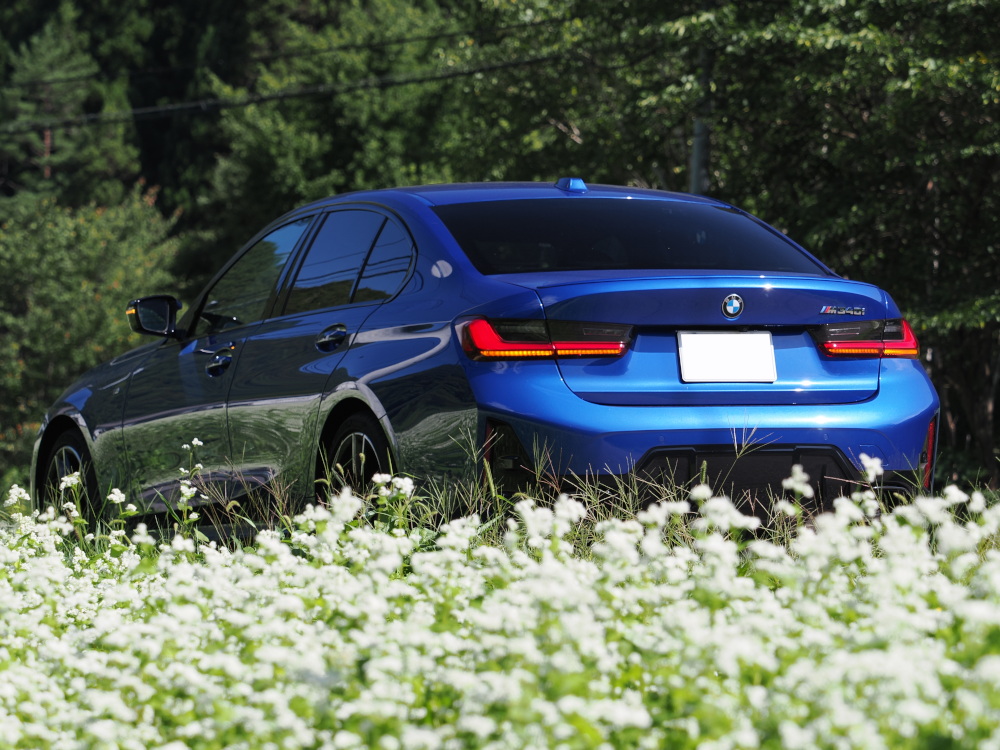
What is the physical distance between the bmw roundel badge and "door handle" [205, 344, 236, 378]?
89.1 inches

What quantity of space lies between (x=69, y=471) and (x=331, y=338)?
2.49 metres

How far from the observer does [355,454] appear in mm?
4168

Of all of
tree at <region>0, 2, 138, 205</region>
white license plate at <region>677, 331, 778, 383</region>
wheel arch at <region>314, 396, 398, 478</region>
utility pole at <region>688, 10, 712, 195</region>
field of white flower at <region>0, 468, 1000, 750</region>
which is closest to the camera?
field of white flower at <region>0, 468, 1000, 750</region>

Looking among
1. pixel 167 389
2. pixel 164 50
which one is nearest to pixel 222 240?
pixel 164 50

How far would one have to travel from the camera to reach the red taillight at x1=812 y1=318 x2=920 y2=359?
12.7 ft

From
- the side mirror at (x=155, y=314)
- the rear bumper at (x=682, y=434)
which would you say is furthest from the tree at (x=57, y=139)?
the rear bumper at (x=682, y=434)

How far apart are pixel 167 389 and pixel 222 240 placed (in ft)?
142

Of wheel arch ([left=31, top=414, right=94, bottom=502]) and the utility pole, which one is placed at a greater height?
the utility pole

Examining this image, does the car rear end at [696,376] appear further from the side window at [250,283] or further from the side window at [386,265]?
the side window at [250,283]

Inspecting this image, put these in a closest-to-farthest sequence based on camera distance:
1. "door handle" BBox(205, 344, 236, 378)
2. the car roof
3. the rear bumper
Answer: the rear bumper
the car roof
"door handle" BBox(205, 344, 236, 378)

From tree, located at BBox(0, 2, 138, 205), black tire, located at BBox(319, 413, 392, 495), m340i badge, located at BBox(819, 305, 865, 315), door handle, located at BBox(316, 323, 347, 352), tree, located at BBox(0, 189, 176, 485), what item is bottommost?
tree, located at BBox(0, 189, 176, 485)

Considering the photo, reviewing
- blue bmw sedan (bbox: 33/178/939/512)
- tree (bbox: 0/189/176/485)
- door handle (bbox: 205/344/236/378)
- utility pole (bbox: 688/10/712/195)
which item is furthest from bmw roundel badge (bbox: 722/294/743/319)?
tree (bbox: 0/189/176/485)

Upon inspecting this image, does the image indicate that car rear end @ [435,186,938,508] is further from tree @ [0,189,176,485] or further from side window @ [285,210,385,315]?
tree @ [0,189,176,485]

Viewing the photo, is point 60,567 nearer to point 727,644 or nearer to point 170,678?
point 170,678
